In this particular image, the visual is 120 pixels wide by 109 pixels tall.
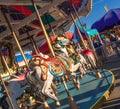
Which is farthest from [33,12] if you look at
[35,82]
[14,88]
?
[35,82]

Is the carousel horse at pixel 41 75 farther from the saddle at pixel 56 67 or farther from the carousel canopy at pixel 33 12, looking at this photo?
the carousel canopy at pixel 33 12

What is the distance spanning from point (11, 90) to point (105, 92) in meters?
2.57

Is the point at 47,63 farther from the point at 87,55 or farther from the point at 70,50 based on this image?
the point at 87,55

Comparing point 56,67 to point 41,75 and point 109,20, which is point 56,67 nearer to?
point 41,75

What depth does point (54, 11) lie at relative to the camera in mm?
13422

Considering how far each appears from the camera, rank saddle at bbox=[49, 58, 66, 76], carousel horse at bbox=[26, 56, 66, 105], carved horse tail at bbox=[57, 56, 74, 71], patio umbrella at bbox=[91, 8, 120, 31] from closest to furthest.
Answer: carousel horse at bbox=[26, 56, 66, 105]
saddle at bbox=[49, 58, 66, 76]
carved horse tail at bbox=[57, 56, 74, 71]
patio umbrella at bbox=[91, 8, 120, 31]

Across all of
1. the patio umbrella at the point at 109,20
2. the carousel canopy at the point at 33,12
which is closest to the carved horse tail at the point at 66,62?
the carousel canopy at the point at 33,12

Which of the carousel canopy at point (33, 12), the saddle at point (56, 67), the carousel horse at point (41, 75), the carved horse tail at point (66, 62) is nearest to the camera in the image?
the carousel horse at point (41, 75)

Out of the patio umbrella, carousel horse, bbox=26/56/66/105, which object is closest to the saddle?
carousel horse, bbox=26/56/66/105

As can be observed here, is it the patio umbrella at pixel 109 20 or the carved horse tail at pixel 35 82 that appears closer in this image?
the carved horse tail at pixel 35 82

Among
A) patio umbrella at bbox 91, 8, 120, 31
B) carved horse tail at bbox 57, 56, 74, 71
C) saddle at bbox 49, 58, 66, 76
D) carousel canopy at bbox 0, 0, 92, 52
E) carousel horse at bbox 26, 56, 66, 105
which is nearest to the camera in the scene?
carousel horse at bbox 26, 56, 66, 105

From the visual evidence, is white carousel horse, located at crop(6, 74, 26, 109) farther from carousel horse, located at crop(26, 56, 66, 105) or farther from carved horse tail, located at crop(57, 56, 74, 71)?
carved horse tail, located at crop(57, 56, 74, 71)

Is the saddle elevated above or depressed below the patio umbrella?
below

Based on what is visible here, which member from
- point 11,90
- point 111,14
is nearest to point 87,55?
point 11,90
